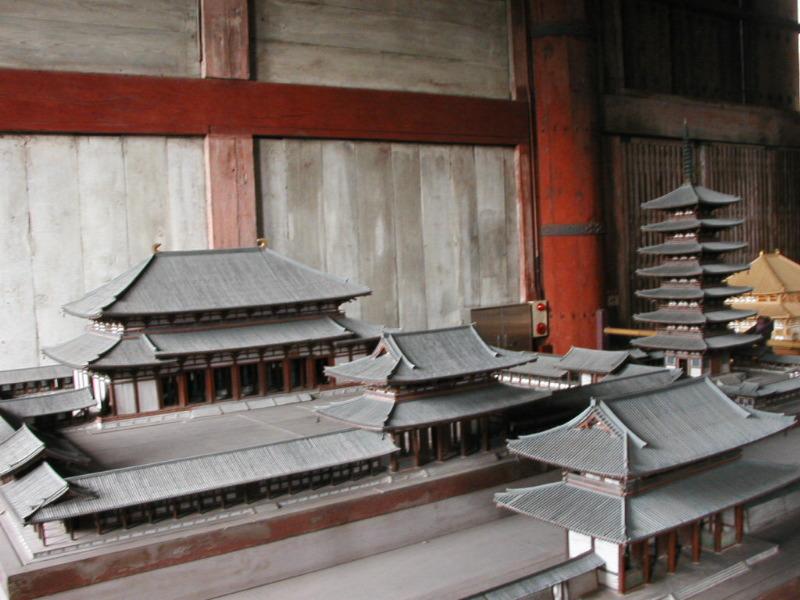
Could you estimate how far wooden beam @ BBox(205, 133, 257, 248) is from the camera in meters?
18.2

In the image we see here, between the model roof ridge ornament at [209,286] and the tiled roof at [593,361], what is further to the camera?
the tiled roof at [593,361]

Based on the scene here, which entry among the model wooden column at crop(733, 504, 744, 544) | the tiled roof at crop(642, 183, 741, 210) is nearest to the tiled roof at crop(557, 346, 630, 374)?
the tiled roof at crop(642, 183, 741, 210)

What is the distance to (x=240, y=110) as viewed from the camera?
732 inches

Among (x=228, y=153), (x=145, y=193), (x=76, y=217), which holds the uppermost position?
(x=228, y=153)

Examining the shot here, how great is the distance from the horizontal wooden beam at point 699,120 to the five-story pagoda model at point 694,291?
6.02 metres

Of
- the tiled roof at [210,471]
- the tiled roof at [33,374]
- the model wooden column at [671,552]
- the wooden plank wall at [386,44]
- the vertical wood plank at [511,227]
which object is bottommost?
the model wooden column at [671,552]

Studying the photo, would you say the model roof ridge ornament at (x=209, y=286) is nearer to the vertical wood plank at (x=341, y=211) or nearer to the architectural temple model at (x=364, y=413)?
the architectural temple model at (x=364, y=413)

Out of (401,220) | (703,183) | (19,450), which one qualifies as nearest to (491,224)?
(401,220)

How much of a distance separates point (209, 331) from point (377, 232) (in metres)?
7.06

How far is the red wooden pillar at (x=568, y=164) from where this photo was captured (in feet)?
74.3

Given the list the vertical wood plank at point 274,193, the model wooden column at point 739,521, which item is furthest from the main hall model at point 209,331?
the model wooden column at point 739,521

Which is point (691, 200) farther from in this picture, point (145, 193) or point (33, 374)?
point (33, 374)

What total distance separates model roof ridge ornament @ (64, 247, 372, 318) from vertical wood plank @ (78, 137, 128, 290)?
1.54 m

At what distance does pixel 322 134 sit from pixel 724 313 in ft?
36.2
